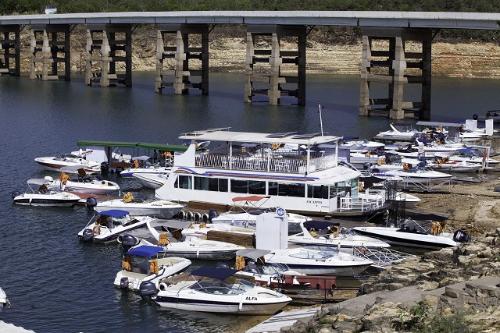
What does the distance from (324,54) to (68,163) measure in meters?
110

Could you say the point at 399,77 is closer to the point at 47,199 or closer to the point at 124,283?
the point at 47,199

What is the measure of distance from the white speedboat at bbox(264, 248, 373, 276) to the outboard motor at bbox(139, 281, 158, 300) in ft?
14.7

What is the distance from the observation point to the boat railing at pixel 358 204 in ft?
163

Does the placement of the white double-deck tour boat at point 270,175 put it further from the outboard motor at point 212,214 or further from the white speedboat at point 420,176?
the white speedboat at point 420,176

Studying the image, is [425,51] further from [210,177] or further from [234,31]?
[234,31]

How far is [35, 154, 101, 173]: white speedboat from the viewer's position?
64812mm

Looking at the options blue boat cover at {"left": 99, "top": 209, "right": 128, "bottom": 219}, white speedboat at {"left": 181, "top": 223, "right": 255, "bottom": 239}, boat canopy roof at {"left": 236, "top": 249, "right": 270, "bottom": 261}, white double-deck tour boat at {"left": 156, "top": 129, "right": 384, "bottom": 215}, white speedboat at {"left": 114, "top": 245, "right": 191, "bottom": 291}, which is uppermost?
white double-deck tour boat at {"left": 156, "top": 129, "right": 384, "bottom": 215}

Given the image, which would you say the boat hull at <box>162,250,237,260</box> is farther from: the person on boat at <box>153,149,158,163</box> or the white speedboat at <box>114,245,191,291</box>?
the person on boat at <box>153,149,158,163</box>

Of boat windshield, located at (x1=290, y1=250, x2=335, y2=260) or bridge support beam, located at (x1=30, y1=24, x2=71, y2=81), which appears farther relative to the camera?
bridge support beam, located at (x1=30, y1=24, x2=71, y2=81)

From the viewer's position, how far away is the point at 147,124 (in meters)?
90.3

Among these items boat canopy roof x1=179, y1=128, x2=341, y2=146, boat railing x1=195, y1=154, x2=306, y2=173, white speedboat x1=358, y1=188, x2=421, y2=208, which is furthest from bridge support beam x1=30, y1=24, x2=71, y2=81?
white speedboat x1=358, y1=188, x2=421, y2=208

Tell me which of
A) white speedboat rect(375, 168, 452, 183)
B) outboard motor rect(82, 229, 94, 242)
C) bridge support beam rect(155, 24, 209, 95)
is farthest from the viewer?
bridge support beam rect(155, 24, 209, 95)

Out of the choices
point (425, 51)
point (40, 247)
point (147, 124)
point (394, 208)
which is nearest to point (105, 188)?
point (40, 247)

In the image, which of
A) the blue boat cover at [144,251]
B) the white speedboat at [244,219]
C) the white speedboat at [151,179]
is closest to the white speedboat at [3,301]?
the blue boat cover at [144,251]
